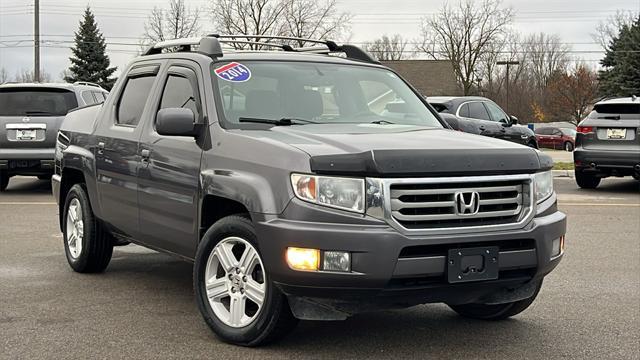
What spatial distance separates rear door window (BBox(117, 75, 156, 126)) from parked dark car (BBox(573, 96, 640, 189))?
9.95m

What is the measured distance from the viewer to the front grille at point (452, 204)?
4102mm

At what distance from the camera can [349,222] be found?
4.04 metres

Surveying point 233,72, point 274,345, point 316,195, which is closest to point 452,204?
point 316,195

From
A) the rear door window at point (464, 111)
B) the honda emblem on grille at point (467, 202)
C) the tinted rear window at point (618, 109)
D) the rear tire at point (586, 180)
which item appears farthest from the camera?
the rear door window at point (464, 111)

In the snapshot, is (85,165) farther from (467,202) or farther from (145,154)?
(467,202)

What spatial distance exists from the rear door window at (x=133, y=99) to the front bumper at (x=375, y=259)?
2.20 m

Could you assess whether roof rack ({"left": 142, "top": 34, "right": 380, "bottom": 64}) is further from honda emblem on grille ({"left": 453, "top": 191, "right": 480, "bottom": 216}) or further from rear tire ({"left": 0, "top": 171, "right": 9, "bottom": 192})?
rear tire ({"left": 0, "top": 171, "right": 9, "bottom": 192})

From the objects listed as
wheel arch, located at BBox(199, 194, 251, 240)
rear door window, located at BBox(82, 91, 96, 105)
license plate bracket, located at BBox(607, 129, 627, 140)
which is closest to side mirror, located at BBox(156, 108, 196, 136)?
wheel arch, located at BBox(199, 194, 251, 240)

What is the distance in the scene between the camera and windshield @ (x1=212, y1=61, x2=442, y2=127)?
203 inches

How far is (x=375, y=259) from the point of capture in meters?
3.98

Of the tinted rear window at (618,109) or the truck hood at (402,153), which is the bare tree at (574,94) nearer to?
the tinted rear window at (618,109)

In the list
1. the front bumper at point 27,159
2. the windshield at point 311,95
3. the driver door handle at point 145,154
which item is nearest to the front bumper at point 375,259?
the windshield at point 311,95

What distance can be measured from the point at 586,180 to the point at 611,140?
1.33 meters

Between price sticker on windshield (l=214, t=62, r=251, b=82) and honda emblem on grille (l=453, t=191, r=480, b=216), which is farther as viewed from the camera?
price sticker on windshield (l=214, t=62, r=251, b=82)
